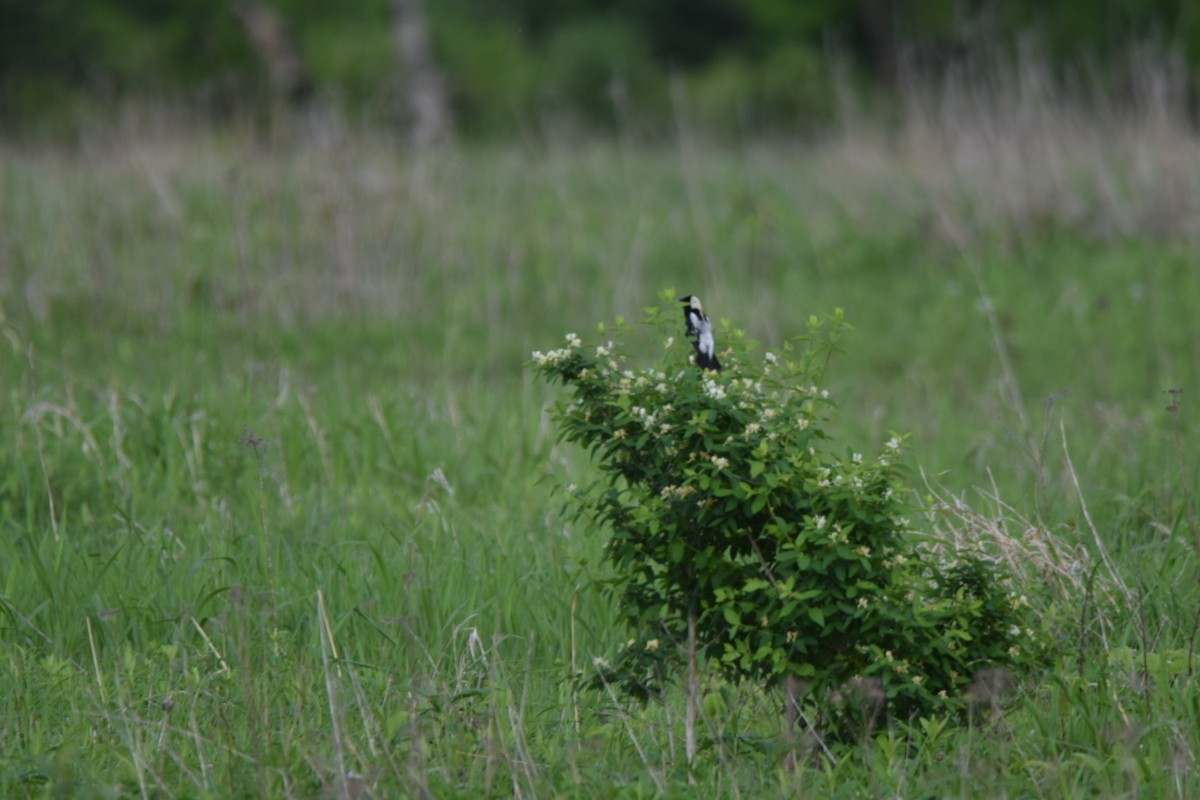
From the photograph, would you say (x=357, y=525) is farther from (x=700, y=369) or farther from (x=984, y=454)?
(x=984, y=454)

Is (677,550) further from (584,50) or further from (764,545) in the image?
(584,50)

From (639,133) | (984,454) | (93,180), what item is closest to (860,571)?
(984,454)

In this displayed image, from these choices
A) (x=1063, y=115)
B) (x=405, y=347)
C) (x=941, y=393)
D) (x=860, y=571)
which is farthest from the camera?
(x=1063, y=115)

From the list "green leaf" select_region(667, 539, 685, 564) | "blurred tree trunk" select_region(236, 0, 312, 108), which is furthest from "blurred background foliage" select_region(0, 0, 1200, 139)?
"green leaf" select_region(667, 539, 685, 564)

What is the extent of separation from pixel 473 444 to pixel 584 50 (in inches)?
867

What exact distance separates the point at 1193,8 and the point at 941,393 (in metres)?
18.8

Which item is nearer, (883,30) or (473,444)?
(473,444)

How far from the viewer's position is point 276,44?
19.0 meters

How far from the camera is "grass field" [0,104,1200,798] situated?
8.95 feet

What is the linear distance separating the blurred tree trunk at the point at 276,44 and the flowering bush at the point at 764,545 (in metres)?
16.7

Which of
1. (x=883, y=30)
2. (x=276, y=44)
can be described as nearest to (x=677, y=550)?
(x=276, y=44)

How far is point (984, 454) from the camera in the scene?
16.3ft

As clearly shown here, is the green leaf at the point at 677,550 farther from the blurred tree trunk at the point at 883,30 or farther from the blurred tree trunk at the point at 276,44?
the blurred tree trunk at the point at 883,30

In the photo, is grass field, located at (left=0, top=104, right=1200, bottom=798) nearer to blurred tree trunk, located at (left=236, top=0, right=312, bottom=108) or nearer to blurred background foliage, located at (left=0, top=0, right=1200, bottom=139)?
blurred tree trunk, located at (left=236, top=0, right=312, bottom=108)
